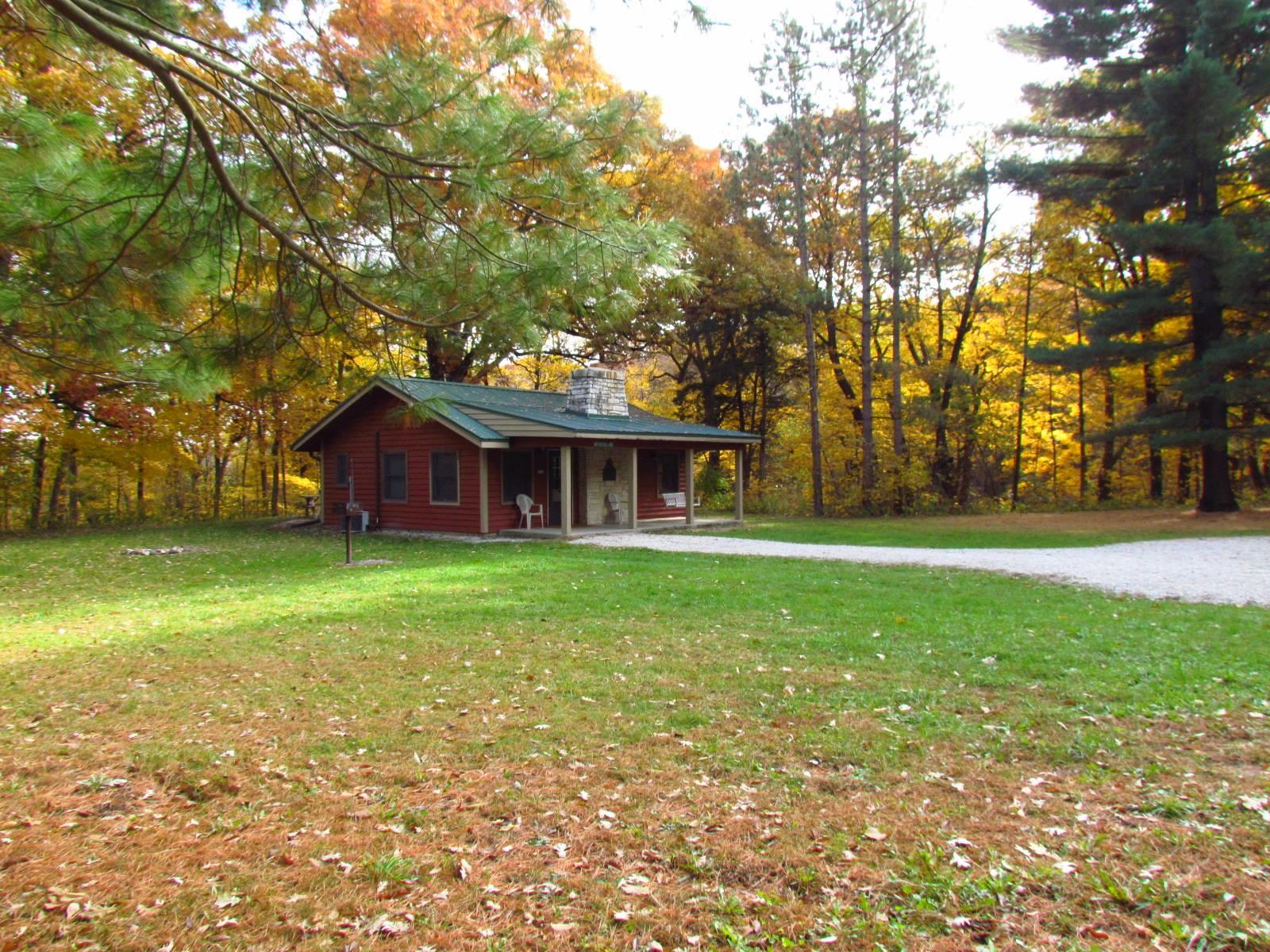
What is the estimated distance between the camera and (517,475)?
57.3 ft

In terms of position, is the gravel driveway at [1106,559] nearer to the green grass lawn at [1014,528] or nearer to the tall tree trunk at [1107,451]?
the green grass lawn at [1014,528]

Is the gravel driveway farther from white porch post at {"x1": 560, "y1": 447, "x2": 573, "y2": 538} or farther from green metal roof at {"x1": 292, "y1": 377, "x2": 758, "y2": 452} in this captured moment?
green metal roof at {"x1": 292, "y1": 377, "x2": 758, "y2": 452}

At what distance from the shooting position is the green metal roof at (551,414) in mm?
16359

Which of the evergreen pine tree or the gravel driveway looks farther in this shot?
the evergreen pine tree

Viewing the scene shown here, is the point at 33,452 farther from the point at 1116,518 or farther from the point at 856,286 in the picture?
the point at 1116,518

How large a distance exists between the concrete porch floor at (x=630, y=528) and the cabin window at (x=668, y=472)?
0.74m

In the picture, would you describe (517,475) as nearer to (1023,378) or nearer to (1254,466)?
(1023,378)

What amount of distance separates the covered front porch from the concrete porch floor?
17 millimetres

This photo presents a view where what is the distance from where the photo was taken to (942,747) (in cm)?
407

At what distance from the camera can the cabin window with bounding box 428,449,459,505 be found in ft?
56.4

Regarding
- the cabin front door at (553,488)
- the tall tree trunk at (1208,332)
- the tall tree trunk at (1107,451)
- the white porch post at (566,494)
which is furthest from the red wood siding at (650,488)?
the tall tree trunk at (1107,451)

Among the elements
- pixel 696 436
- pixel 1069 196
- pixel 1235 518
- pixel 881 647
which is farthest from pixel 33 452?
pixel 1235 518

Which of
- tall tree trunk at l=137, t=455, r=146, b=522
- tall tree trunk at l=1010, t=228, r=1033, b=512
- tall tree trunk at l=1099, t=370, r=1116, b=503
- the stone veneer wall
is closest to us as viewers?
the stone veneer wall

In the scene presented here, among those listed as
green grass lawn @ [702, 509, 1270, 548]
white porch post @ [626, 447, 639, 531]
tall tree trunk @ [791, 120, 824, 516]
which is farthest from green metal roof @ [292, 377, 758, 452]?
tall tree trunk @ [791, 120, 824, 516]
